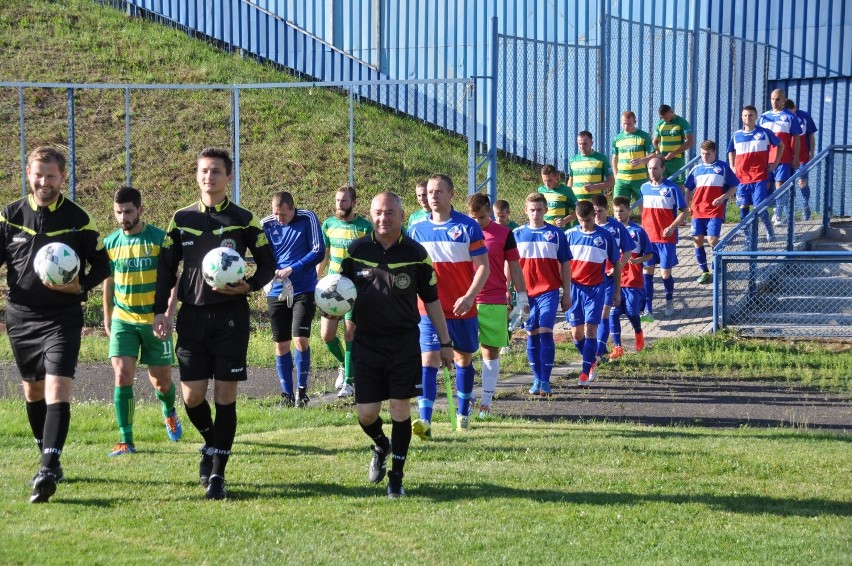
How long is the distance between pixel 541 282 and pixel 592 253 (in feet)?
2.69

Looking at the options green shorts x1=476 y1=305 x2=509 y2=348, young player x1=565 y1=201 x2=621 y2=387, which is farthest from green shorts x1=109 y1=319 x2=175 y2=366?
young player x1=565 y1=201 x2=621 y2=387

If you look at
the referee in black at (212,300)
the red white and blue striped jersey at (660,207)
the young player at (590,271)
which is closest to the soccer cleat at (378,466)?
the referee in black at (212,300)

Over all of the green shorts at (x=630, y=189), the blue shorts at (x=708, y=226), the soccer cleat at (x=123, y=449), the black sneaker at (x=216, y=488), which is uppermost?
the green shorts at (x=630, y=189)

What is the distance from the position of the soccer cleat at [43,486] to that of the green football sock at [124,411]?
5.84 ft

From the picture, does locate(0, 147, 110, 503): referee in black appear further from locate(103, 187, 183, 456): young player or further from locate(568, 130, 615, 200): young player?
locate(568, 130, 615, 200): young player

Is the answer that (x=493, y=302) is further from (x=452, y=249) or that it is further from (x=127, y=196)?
(x=127, y=196)

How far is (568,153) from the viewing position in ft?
66.7

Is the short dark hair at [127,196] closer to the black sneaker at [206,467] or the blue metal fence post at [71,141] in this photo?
the black sneaker at [206,467]

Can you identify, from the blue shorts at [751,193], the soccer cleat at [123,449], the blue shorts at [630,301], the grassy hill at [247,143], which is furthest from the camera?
the grassy hill at [247,143]

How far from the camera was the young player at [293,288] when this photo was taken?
11.0 m

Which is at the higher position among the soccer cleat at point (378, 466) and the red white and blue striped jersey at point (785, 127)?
the red white and blue striped jersey at point (785, 127)

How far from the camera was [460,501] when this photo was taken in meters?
6.94

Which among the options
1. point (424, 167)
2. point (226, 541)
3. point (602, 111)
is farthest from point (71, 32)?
point (226, 541)

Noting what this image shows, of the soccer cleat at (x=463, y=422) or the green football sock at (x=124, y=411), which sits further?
the soccer cleat at (x=463, y=422)
